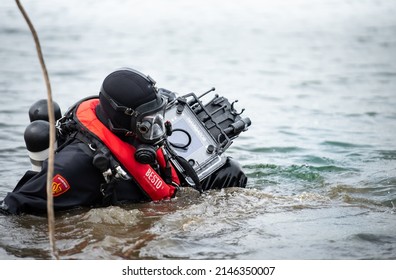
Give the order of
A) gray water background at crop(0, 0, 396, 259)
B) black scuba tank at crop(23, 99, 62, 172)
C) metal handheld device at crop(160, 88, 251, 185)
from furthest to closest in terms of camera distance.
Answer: metal handheld device at crop(160, 88, 251, 185) → black scuba tank at crop(23, 99, 62, 172) → gray water background at crop(0, 0, 396, 259)

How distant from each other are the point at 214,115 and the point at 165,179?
0.89 meters

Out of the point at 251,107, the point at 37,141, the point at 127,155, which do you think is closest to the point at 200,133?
the point at 127,155

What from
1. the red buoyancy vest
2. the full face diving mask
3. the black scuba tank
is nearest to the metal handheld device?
the red buoyancy vest

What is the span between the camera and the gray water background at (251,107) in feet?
17.2

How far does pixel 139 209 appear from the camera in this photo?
225 inches

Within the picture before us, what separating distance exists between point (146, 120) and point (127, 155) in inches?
14.0

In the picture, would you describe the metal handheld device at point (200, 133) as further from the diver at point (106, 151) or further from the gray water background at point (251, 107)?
the diver at point (106, 151)

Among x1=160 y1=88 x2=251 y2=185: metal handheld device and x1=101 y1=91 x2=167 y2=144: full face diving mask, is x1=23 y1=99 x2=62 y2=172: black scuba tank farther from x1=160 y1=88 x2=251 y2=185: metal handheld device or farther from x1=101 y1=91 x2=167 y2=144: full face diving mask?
x1=160 y1=88 x2=251 y2=185: metal handheld device

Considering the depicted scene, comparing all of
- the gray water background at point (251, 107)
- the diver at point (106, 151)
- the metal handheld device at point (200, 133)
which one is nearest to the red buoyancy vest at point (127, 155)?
the diver at point (106, 151)

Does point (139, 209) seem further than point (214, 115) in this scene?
No

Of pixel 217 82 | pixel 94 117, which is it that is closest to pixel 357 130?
pixel 217 82

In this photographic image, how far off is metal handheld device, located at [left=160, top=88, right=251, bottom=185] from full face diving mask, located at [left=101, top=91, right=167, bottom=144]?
62cm

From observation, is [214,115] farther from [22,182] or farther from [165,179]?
[22,182]

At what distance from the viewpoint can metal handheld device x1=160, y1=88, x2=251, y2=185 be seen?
19.9ft
